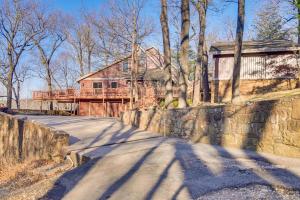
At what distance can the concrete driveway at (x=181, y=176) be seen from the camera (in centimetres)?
460

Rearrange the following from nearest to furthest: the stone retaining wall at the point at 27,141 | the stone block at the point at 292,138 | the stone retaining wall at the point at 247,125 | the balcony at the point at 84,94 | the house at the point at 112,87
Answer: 1. the stone block at the point at 292,138
2. the stone retaining wall at the point at 247,125
3. the stone retaining wall at the point at 27,141
4. the balcony at the point at 84,94
5. the house at the point at 112,87

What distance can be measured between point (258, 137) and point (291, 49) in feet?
44.1

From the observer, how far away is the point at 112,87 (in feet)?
124

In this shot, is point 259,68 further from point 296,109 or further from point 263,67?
point 296,109

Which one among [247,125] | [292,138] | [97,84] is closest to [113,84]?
[97,84]

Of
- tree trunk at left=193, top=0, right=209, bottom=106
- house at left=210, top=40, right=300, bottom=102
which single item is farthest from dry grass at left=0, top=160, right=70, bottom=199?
house at left=210, top=40, right=300, bottom=102

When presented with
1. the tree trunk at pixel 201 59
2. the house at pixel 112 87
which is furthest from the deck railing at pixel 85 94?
the tree trunk at pixel 201 59

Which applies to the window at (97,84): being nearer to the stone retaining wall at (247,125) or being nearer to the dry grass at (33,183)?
the stone retaining wall at (247,125)

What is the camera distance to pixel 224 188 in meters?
4.66

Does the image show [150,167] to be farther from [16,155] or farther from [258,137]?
[16,155]

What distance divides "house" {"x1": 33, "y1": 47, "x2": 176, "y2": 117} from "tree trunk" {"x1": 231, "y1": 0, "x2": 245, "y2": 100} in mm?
20976

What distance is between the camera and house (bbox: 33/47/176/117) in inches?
1377

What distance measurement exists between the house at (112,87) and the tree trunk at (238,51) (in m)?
21.0

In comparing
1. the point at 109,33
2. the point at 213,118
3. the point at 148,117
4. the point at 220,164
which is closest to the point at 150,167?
the point at 220,164
